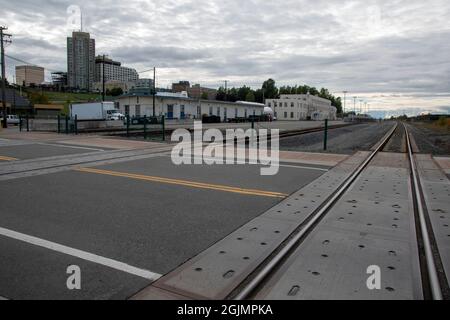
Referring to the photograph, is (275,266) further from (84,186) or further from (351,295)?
(84,186)

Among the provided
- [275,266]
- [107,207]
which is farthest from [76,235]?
[275,266]

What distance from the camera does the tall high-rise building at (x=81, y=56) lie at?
62656 millimetres

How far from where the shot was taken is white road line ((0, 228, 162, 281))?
13.4 feet

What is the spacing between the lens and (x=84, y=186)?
8.55 m

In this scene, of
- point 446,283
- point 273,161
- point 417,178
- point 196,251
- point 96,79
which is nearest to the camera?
point 446,283

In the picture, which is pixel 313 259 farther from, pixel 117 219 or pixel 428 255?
pixel 117 219

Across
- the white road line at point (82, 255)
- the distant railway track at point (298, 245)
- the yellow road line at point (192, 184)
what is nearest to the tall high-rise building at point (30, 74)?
the yellow road line at point (192, 184)

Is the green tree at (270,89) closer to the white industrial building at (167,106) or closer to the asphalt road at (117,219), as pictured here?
the white industrial building at (167,106)

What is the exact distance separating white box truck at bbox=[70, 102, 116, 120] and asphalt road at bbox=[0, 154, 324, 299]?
4309 cm

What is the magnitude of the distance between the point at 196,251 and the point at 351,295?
188 centimetres

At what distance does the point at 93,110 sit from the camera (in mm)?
52781

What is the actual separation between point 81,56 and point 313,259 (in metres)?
68.5

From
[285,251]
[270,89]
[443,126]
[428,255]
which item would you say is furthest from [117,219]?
[270,89]

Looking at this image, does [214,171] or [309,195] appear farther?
[214,171]
